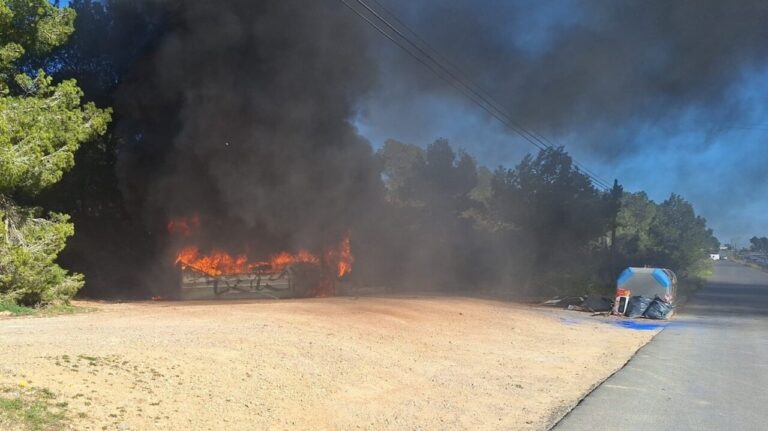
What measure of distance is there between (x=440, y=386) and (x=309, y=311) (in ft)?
16.4

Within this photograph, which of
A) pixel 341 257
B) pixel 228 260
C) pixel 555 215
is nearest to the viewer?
pixel 228 260

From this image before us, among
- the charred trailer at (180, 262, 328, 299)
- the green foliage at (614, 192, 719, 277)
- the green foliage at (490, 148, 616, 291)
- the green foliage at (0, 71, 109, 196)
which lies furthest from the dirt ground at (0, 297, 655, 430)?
the green foliage at (614, 192, 719, 277)

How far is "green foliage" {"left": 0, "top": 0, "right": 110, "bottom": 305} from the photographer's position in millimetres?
11617

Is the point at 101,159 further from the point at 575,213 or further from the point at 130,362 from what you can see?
the point at 575,213

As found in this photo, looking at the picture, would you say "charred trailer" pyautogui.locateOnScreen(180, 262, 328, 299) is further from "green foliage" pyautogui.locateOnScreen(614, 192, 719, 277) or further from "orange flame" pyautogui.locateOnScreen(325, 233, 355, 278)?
"green foliage" pyautogui.locateOnScreen(614, 192, 719, 277)

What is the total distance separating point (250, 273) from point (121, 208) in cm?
528

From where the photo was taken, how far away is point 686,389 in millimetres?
7609

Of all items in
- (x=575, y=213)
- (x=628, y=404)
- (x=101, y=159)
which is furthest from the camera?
(x=575, y=213)

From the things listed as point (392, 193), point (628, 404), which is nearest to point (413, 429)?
point (628, 404)

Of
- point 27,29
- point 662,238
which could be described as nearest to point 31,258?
point 27,29

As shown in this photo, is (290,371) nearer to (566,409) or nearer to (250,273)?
(566,409)

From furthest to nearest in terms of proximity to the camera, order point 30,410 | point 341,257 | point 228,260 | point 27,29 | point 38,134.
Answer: point 341,257 < point 228,260 < point 27,29 < point 38,134 < point 30,410

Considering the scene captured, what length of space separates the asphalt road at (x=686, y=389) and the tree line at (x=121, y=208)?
35.6 feet

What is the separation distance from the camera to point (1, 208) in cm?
1229
